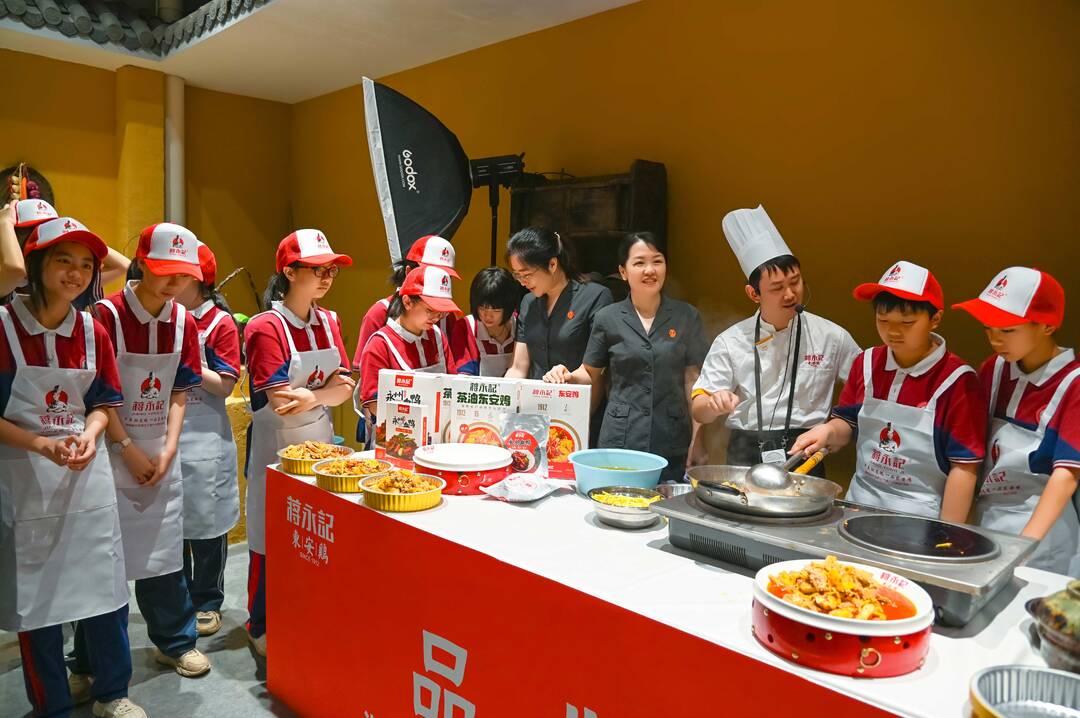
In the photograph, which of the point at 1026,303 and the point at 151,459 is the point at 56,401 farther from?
the point at 1026,303

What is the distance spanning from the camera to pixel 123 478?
8.49ft

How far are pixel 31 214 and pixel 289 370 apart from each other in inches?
38.2

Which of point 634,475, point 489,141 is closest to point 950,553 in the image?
point 634,475

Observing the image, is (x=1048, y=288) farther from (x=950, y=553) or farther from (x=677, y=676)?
(x=677, y=676)

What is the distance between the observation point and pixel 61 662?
227 centimetres

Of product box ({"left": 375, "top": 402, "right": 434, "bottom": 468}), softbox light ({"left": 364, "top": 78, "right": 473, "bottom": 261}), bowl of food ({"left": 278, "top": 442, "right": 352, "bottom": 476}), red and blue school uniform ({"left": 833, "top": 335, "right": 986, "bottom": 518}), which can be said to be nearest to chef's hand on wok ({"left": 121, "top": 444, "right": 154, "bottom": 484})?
bowl of food ({"left": 278, "top": 442, "right": 352, "bottom": 476})

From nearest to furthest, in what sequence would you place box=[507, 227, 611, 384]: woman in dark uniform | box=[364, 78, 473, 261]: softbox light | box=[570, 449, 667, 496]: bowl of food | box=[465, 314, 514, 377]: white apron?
1. box=[570, 449, 667, 496]: bowl of food
2. box=[507, 227, 611, 384]: woman in dark uniform
3. box=[465, 314, 514, 377]: white apron
4. box=[364, 78, 473, 261]: softbox light

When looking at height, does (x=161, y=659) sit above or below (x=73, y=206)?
below

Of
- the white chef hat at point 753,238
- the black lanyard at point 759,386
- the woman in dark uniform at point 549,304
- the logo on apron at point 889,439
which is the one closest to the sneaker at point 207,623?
the woman in dark uniform at point 549,304

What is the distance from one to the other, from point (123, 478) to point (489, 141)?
10.0ft

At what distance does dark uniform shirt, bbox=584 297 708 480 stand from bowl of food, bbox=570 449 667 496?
0.50 metres

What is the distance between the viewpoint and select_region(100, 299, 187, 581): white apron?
258 centimetres

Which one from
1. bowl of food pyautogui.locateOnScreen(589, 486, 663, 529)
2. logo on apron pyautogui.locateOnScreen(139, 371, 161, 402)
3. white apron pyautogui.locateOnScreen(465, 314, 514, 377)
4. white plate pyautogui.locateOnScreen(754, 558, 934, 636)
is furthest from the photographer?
white apron pyautogui.locateOnScreen(465, 314, 514, 377)

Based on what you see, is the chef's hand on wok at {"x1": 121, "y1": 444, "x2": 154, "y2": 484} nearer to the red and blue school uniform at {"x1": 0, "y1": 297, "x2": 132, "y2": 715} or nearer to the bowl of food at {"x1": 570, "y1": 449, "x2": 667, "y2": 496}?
the red and blue school uniform at {"x1": 0, "y1": 297, "x2": 132, "y2": 715}
